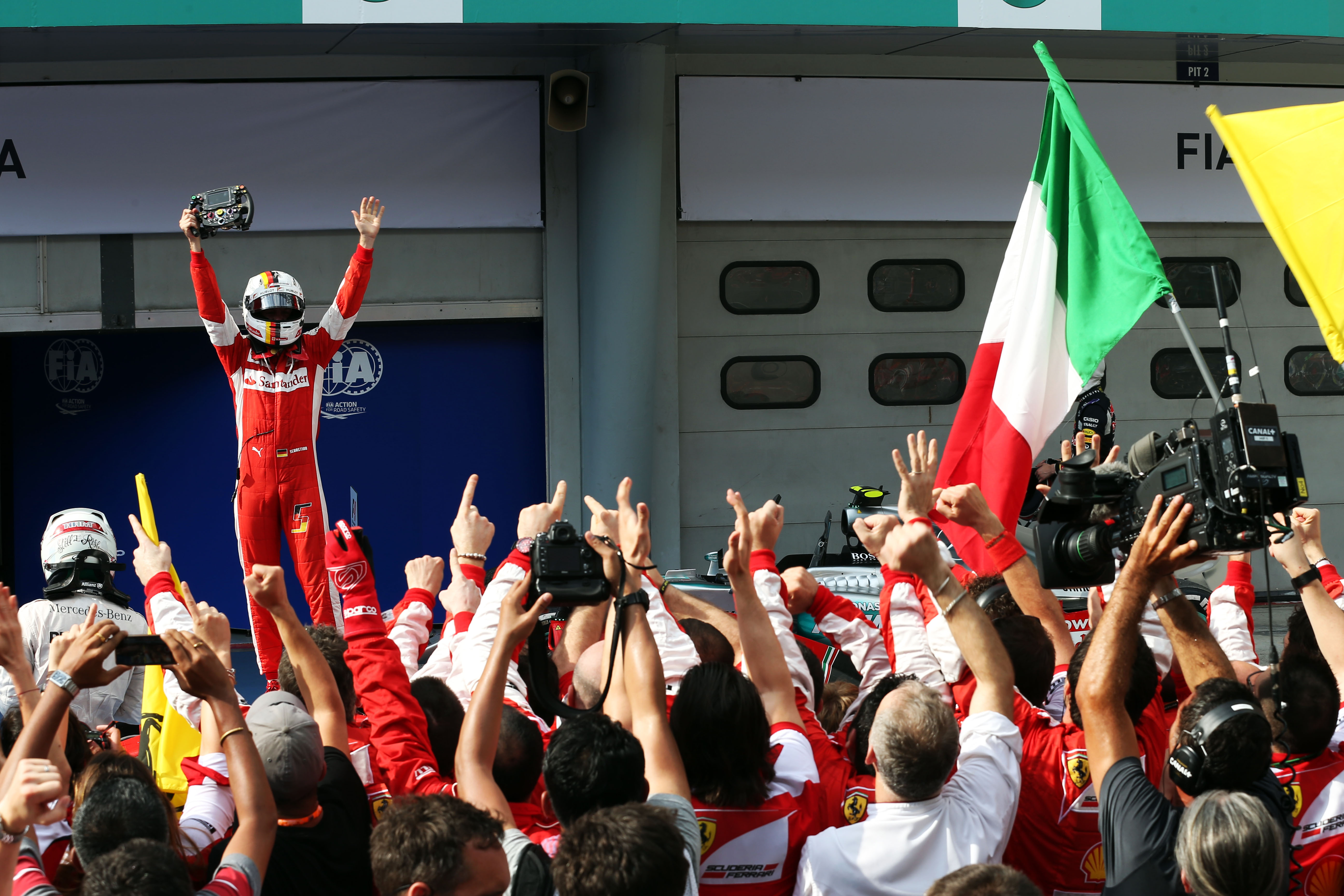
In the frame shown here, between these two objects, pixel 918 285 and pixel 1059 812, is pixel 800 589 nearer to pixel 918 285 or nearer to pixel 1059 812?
pixel 1059 812

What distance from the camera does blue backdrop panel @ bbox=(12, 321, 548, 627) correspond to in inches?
396

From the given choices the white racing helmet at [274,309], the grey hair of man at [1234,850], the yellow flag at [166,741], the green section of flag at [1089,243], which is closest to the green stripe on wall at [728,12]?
the white racing helmet at [274,309]

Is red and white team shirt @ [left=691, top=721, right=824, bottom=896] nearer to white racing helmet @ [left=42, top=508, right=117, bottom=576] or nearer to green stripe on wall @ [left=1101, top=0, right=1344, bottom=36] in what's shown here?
white racing helmet @ [left=42, top=508, right=117, bottom=576]

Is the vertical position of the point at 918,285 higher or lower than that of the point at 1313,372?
higher

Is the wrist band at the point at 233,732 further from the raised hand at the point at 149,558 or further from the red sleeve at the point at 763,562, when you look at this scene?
the raised hand at the point at 149,558

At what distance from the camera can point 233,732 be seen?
252 centimetres

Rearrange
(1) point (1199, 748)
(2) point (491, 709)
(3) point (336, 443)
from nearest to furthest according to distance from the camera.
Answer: (1) point (1199, 748), (2) point (491, 709), (3) point (336, 443)

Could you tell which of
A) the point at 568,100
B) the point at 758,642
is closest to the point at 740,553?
the point at 758,642

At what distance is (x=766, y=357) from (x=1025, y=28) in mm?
3020

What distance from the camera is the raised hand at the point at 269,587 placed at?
3119mm

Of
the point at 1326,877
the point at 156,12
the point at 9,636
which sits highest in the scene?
the point at 156,12

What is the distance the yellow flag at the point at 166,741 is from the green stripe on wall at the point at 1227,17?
728 centimetres

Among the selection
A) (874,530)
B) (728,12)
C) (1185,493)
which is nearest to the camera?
(1185,493)

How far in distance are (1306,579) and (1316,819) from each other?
789mm
